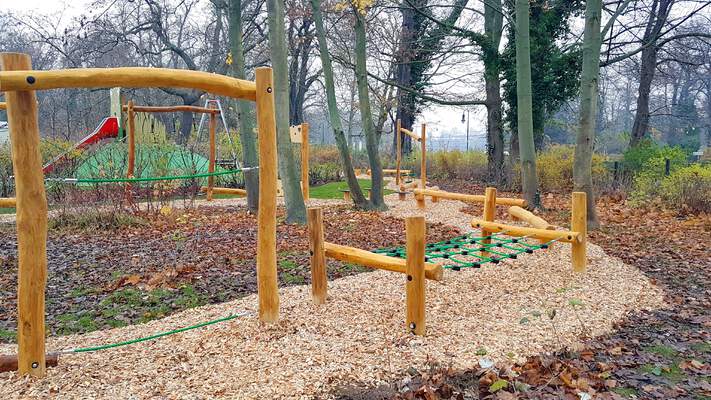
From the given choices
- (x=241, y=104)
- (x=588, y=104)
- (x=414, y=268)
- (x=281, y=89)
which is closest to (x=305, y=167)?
(x=241, y=104)

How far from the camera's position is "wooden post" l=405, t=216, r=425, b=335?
11.2ft

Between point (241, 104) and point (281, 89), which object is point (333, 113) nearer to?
point (241, 104)

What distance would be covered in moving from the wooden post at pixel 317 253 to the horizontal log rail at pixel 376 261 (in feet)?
0.40

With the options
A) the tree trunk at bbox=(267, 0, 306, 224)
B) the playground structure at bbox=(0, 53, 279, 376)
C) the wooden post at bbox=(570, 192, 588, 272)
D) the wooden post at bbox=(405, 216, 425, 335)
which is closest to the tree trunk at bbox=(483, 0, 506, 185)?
the tree trunk at bbox=(267, 0, 306, 224)

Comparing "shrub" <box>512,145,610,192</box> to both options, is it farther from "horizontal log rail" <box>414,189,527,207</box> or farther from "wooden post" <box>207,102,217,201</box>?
"wooden post" <box>207,102,217,201</box>

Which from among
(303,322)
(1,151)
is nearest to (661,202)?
(303,322)

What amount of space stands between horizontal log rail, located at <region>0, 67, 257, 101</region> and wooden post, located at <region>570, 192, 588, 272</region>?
3690mm

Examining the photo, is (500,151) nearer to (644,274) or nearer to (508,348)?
(644,274)

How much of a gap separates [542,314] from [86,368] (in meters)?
3.24

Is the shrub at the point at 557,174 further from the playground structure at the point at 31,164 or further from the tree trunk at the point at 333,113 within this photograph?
the playground structure at the point at 31,164

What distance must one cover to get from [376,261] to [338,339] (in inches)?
26.6

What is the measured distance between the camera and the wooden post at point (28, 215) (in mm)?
2713

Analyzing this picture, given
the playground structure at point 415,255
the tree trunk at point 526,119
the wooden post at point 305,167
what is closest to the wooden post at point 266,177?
the playground structure at point 415,255

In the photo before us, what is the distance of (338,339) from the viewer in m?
3.48
